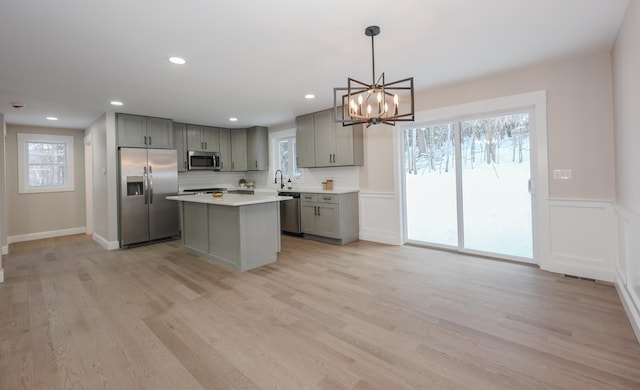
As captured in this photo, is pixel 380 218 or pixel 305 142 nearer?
pixel 380 218

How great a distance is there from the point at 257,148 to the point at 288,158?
31.2 inches

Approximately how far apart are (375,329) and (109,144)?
5.32m

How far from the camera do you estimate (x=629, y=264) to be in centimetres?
245

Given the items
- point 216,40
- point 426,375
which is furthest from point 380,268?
point 216,40

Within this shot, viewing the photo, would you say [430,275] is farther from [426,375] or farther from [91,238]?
[91,238]

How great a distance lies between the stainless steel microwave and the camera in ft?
21.1

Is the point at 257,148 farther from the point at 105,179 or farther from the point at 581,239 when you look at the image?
the point at 581,239

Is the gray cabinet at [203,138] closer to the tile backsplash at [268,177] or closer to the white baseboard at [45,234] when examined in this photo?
the tile backsplash at [268,177]

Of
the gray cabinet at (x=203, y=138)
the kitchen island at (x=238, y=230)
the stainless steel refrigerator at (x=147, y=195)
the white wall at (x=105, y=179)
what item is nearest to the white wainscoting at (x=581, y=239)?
the kitchen island at (x=238, y=230)

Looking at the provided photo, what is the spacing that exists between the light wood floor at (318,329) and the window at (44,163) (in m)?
3.21

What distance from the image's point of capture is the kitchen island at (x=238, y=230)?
3.67 m

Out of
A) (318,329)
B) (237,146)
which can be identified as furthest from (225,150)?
(318,329)

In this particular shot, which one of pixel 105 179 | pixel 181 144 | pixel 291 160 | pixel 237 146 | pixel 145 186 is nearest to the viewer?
pixel 105 179

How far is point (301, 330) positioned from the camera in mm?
2270
